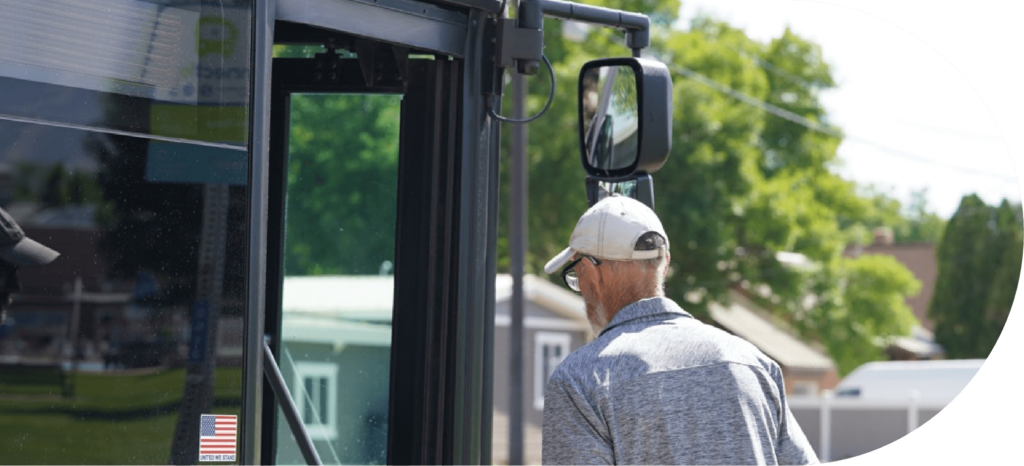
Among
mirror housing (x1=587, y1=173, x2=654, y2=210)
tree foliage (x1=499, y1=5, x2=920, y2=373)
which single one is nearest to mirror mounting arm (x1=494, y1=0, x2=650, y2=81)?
mirror housing (x1=587, y1=173, x2=654, y2=210)

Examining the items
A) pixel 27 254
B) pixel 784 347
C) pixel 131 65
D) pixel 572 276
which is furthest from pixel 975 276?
pixel 27 254

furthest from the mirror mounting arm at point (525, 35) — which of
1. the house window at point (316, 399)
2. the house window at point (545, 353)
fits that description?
the house window at point (545, 353)

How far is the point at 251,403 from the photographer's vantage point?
104 inches

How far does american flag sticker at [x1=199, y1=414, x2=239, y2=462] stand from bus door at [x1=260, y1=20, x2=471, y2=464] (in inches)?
31.6

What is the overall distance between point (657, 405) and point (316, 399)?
1.53 meters

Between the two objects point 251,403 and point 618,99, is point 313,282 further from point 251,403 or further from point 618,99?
point 251,403

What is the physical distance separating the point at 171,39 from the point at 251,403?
0.75 metres

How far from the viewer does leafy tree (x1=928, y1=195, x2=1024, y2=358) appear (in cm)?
4938

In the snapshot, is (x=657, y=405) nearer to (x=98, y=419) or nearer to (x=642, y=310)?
(x=642, y=310)

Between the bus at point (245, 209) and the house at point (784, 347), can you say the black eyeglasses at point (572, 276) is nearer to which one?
the bus at point (245, 209)

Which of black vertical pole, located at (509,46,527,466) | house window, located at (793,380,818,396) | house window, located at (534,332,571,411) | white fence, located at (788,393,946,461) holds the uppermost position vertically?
black vertical pole, located at (509,46,527,466)

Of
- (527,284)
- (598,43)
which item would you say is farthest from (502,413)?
(598,43)

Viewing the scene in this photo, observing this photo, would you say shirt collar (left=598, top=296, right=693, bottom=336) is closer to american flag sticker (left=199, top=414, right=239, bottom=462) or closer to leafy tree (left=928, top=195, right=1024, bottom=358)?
american flag sticker (left=199, top=414, right=239, bottom=462)

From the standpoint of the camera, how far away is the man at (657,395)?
255 cm
